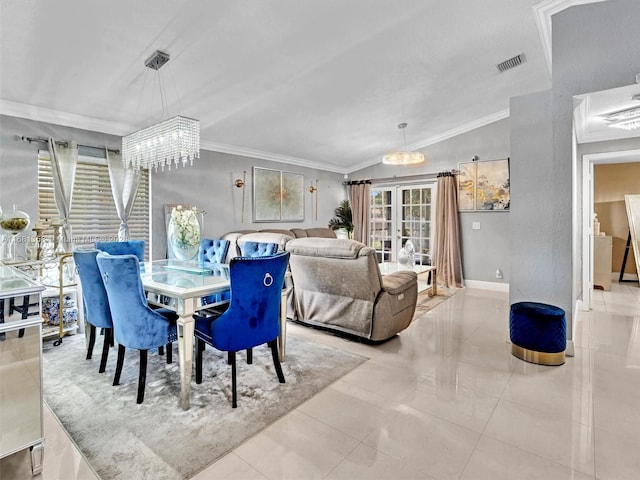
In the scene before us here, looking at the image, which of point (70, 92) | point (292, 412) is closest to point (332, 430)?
point (292, 412)

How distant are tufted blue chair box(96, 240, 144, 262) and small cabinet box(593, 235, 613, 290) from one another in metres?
6.75

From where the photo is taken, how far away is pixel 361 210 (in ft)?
24.5

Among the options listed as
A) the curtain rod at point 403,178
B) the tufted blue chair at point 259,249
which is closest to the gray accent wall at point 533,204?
the tufted blue chair at point 259,249

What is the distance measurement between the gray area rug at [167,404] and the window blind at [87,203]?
1.35 metres

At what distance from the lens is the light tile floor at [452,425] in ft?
5.40

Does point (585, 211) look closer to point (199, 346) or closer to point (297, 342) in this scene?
point (297, 342)

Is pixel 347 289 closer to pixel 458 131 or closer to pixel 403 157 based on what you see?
pixel 403 157

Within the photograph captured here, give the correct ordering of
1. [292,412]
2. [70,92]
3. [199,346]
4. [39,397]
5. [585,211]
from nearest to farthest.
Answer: [39,397], [292,412], [199,346], [70,92], [585,211]

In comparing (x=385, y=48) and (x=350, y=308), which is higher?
(x=385, y=48)

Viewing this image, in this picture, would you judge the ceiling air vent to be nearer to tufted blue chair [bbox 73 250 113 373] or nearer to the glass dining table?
the glass dining table

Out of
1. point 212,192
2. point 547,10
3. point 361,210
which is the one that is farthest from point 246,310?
point 361,210

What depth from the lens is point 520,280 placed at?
328cm

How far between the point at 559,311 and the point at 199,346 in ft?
9.75

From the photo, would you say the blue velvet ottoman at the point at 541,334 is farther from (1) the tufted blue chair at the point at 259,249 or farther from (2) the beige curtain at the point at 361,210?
(2) the beige curtain at the point at 361,210
